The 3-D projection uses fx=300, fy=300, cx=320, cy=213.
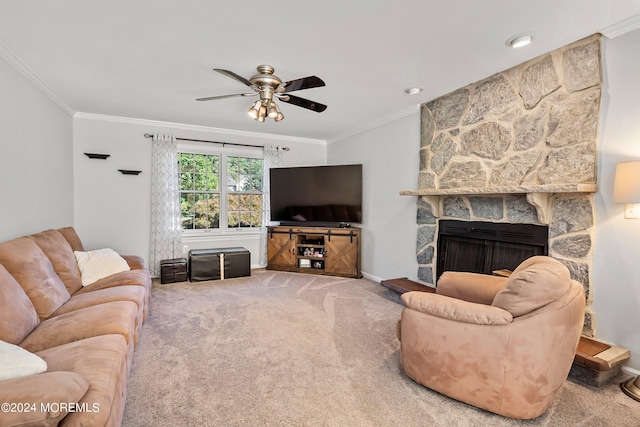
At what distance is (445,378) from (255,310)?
2.13m

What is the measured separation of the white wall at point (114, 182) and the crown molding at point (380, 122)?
2.56 metres

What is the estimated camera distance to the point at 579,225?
7.62 feet

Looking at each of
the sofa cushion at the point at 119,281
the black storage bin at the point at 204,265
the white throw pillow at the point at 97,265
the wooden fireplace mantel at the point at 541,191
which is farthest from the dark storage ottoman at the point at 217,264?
the wooden fireplace mantel at the point at 541,191

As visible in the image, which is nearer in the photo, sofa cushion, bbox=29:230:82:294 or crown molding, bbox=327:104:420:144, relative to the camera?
sofa cushion, bbox=29:230:82:294

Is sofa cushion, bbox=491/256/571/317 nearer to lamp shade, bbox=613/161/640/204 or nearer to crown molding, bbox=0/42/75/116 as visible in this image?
lamp shade, bbox=613/161/640/204

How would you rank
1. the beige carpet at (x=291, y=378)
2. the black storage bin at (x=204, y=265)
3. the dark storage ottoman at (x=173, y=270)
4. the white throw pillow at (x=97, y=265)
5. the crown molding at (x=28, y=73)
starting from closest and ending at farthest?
the beige carpet at (x=291, y=378)
the crown molding at (x=28, y=73)
the white throw pillow at (x=97, y=265)
the dark storage ottoman at (x=173, y=270)
the black storage bin at (x=204, y=265)

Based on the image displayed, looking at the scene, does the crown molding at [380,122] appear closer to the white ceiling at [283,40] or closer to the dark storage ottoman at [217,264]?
the white ceiling at [283,40]

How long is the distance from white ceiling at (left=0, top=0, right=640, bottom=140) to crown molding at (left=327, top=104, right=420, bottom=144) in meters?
0.44

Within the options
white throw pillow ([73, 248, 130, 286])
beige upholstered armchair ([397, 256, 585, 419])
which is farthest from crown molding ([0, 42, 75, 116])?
beige upholstered armchair ([397, 256, 585, 419])

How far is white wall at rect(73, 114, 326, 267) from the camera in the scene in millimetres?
4262

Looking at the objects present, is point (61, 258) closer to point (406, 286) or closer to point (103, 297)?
point (103, 297)

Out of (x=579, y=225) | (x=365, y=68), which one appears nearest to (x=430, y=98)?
(x=365, y=68)

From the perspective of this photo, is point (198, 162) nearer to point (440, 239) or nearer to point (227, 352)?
point (227, 352)

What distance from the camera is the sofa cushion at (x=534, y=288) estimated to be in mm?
1595
